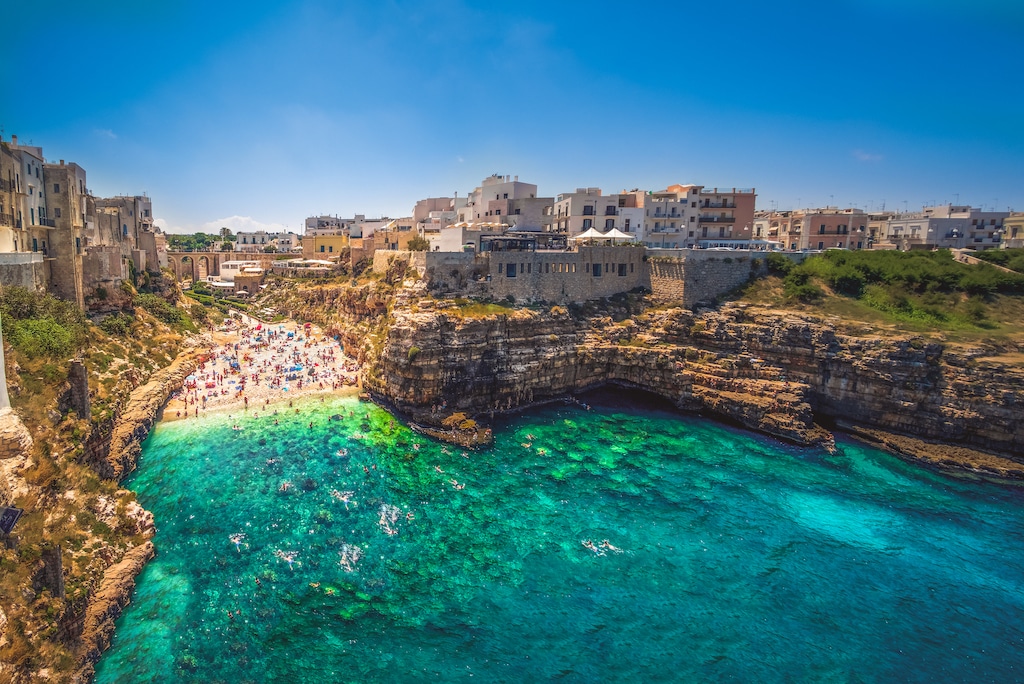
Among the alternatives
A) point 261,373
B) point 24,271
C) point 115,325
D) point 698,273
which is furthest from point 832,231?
point 24,271

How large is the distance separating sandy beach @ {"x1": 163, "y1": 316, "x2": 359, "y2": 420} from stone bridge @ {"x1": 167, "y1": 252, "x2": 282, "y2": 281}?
25468 mm

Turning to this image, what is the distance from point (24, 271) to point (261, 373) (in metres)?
16.0

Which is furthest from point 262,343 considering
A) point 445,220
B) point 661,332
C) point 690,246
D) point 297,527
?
point 690,246

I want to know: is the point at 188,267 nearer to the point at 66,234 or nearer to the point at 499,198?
the point at 66,234

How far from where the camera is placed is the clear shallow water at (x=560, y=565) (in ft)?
55.3

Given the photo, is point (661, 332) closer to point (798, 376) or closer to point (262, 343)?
point (798, 376)

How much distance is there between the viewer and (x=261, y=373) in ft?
137

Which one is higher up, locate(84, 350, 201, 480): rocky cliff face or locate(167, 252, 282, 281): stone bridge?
locate(167, 252, 282, 281): stone bridge

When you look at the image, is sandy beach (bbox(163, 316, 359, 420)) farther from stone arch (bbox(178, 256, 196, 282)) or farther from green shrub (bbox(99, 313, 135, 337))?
stone arch (bbox(178, 256, 196, 282))

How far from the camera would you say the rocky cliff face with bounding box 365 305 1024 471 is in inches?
1254

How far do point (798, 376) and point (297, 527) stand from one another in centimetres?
3299

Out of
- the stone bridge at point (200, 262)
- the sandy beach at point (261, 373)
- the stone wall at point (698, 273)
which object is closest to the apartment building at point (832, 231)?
the stone wall at point (698, 273)

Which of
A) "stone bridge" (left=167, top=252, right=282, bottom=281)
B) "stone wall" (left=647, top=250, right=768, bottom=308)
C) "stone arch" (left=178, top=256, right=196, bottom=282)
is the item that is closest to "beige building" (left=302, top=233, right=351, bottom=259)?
"stone bridge" (left=167, top=252, right=282, bottom=281)

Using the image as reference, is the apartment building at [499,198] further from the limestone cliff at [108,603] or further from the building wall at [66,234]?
the limestone cliff at [108,603]
